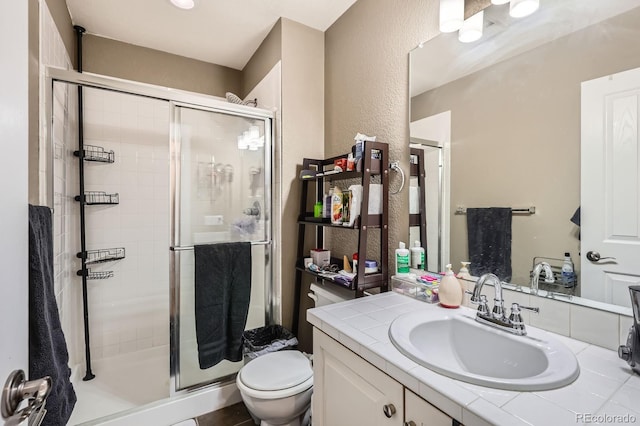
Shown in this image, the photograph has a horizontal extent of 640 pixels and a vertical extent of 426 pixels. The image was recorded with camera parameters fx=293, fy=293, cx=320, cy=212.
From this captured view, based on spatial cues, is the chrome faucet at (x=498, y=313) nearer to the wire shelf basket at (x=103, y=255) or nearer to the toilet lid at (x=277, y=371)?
the toilet lid at (x=277, y=371)

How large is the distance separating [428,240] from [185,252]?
4.48ft

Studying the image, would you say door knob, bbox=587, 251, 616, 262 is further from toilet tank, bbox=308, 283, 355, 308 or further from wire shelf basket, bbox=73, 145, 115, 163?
wire shelf basket, bbox=73, 145, 115, 163

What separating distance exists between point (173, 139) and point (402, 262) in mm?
1465

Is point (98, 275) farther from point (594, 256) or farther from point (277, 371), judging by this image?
point (594, 256)

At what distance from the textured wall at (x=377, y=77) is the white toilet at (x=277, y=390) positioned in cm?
→ 71

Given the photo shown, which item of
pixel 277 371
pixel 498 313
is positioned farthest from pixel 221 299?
pixel 498 313

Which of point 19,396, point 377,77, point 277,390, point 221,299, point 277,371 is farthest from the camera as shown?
point 221,299

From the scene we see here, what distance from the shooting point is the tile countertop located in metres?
0.57

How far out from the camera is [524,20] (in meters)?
1.04

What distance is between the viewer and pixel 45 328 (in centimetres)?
75

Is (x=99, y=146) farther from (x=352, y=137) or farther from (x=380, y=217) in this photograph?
(x=380, y=217)

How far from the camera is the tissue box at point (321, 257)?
1.83 meters

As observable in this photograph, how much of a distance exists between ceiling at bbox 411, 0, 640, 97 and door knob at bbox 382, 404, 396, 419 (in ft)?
4.08

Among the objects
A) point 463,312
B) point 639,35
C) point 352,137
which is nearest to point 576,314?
point 463,312
